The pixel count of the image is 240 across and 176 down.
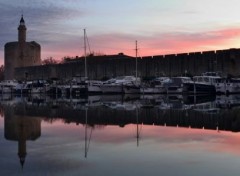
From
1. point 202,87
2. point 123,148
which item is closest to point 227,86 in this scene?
point 202,87

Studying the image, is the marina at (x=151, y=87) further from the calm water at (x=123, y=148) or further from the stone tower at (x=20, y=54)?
the stone tower at (x=20, y=54)

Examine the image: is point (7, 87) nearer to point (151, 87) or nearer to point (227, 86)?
point (151, 87)

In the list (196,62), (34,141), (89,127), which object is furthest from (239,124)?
(196,62)

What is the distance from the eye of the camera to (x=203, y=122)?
11086mm

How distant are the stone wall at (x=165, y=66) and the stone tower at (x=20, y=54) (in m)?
14.8

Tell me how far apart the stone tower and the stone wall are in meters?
14.8

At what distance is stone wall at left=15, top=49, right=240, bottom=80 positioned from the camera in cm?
3962

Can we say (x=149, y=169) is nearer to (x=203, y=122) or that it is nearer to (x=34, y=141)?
(x=34, y=141)

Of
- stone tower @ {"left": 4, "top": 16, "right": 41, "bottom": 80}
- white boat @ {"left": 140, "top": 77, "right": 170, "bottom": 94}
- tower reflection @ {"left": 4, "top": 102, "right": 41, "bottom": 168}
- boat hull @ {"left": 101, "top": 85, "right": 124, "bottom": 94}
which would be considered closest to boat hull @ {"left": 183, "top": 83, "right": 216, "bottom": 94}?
white boat @ {"left": 140, "top": 77, "right": 170, "bottom": 94}

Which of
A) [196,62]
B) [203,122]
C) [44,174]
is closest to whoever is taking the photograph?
[44,174]

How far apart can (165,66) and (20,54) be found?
33.5 metres

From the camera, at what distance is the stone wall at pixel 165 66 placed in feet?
130

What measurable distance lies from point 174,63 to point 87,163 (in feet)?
126

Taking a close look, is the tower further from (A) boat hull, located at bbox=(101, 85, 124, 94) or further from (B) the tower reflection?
(B) the tower reflection
